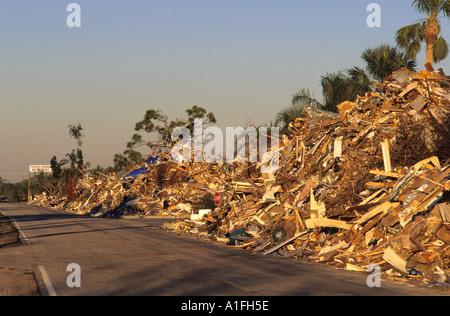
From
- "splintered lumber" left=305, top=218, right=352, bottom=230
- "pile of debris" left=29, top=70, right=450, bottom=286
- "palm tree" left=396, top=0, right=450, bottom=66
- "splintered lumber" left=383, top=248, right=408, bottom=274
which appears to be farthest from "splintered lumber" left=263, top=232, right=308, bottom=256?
"palm tree" left=396, top=0, right=450, bottom=66

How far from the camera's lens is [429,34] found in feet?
92.6

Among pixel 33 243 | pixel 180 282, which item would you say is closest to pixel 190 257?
pixel 180 282

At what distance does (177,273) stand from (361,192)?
314 inches

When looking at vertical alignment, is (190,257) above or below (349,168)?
below

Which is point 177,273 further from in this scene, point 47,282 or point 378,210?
point 378,210

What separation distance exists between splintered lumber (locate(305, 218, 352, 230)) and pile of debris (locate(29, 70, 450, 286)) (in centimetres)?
3

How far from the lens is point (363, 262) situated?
13.4m

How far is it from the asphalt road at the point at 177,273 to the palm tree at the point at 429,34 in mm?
18008

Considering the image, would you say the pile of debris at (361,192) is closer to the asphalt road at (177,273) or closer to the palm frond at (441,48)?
the asphalt road at (177,273)

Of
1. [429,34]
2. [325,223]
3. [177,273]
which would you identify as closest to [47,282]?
[177,273]

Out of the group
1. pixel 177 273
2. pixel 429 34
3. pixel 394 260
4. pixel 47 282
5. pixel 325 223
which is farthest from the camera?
pixel 429 34

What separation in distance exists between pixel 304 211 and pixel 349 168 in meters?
2.19
